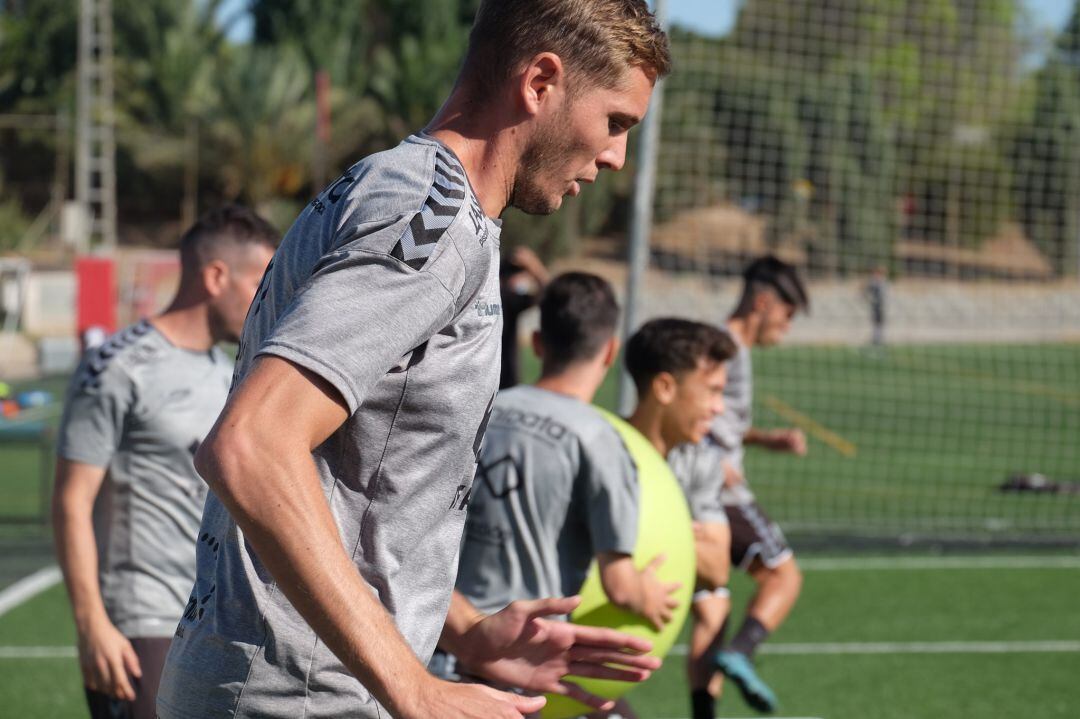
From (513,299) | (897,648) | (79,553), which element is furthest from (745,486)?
(79,553)

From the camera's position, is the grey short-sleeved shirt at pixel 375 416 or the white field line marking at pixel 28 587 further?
the white field line marking at pixel 28 587

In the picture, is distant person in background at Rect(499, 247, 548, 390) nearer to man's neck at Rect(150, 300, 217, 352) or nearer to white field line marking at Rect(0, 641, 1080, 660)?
white field line marking at Rect(0, 641, 1080, 660)

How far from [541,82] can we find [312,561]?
0.77 meters

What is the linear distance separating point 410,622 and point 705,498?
13.4 ft

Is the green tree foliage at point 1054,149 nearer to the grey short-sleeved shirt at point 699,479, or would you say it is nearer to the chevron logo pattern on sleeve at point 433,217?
the grey short-sleeved shirt at point 699,479

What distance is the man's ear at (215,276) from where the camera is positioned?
13.5 ft

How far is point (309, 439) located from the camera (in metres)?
1.70

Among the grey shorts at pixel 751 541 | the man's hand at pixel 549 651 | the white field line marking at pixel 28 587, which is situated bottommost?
the white field line marking at pixel 28 587

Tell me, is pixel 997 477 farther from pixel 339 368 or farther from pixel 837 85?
pixel 339 368

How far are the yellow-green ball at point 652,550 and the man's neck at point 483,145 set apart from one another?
178 cm

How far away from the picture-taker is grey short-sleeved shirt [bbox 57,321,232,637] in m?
3.97

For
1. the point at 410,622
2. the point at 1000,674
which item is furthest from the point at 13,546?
the point at 410,622

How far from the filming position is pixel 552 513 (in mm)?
3754

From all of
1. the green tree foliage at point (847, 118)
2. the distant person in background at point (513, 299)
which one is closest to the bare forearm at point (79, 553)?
the distant person in background at point (513, 299)
